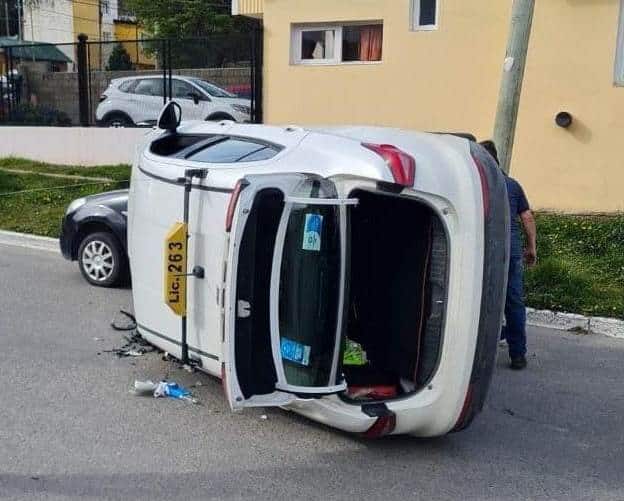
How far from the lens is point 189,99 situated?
16.2 m

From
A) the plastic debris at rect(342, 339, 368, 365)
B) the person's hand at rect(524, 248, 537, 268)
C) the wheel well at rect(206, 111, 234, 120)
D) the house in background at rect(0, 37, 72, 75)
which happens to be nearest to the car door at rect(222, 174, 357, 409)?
the plastic debris at rect(342, 339, 368, 365)

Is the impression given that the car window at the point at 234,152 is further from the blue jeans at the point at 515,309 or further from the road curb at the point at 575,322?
the road curb at the point at 575,322

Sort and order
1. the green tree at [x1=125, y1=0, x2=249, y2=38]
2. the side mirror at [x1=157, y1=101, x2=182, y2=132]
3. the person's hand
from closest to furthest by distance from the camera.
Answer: the side mirror at [x1=157, y1=101, x2=182, y2=132], the person's hand, the green tree at [x1=125, y1=0, x2=249, y2=38]

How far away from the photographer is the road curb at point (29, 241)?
442 inches

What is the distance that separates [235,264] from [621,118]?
9.06 meters

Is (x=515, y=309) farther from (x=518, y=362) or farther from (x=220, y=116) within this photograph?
(x=220, y=116)

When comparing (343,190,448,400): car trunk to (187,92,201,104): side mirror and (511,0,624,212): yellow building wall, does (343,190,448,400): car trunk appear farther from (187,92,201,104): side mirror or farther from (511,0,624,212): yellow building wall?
(187,92,201,104): side mirror

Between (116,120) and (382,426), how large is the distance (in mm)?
13825

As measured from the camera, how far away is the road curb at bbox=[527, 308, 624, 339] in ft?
25.3

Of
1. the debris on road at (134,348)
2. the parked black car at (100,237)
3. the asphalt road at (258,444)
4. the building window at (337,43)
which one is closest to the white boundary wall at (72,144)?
the building window at (337,43)

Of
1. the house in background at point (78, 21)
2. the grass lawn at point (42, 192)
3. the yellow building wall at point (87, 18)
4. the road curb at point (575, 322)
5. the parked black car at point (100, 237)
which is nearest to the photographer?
the road curb at point (575, 322)

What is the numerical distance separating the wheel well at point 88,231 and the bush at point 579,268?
4446mm

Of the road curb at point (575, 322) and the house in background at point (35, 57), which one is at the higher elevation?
the house in background at point (35, 57)

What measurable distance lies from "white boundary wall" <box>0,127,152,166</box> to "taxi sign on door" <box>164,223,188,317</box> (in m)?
10.9
